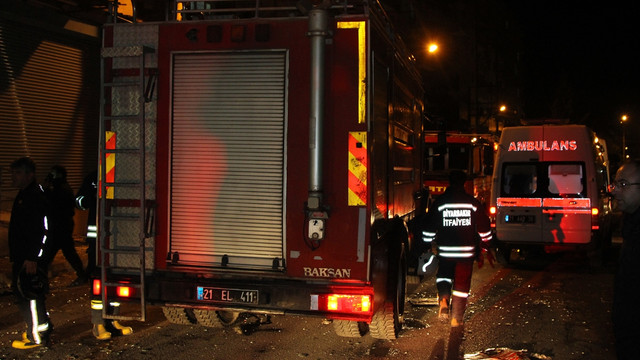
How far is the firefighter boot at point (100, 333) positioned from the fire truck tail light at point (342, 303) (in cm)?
233

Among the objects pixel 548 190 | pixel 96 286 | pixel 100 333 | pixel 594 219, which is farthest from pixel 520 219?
pixel 96 286

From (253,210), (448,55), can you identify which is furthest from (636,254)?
(448,55)

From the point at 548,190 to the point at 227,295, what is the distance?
7.39 m

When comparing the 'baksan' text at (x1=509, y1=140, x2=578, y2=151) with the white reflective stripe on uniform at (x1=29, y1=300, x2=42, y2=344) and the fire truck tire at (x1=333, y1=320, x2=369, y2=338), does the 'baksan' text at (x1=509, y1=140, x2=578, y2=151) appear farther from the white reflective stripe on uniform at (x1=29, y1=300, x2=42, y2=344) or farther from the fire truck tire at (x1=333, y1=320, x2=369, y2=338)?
the white reflective stripe on uniform at (x1=29, y1=300, x2=42, y2=344)

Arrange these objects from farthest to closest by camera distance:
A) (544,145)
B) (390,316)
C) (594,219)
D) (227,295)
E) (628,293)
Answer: (544,145) < (594,219) < (390,316) < (227,295) < (628,293)

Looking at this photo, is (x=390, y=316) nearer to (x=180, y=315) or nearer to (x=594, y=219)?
(x=180, y=315)

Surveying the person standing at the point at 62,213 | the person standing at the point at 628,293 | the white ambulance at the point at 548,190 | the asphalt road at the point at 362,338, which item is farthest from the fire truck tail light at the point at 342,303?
the white ambulance at the point at 548,190

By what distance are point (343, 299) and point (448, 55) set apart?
121ft

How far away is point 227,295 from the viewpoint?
16.4 feet

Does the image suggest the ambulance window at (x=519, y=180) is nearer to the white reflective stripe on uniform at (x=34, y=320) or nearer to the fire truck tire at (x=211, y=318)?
the fire truck tire at (x=211, y=318)

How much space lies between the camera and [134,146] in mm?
5219

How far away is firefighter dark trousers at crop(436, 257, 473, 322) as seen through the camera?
6.17 m

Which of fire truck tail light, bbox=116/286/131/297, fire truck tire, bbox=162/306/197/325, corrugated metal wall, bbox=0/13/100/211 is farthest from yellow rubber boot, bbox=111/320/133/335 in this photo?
corrugated metal wall, bbox=0/13/100/211

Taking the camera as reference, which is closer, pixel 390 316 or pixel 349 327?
pixel 349 327
